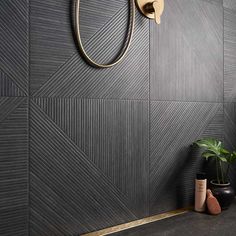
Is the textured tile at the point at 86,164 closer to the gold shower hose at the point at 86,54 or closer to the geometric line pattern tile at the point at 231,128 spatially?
the gold shower hose at the point at 86,54

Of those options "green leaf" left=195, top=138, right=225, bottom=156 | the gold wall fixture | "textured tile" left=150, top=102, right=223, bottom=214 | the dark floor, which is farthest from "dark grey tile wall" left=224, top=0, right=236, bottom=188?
the gold wall fixture

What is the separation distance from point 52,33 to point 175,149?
80cm

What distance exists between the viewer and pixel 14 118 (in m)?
1.13

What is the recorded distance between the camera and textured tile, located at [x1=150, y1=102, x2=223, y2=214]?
1539mm

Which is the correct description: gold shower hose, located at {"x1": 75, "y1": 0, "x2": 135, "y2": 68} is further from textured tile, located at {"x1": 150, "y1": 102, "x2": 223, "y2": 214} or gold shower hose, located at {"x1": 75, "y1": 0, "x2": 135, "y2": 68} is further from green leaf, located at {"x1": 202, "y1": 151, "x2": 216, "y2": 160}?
green leaf, located at {"x1": 202, "y1": 151, "x2": 216, "y2": 160}

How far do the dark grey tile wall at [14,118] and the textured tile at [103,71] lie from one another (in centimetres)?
5

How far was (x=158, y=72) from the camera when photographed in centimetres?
154

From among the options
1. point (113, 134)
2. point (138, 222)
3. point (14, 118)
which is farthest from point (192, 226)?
point (14, 118)

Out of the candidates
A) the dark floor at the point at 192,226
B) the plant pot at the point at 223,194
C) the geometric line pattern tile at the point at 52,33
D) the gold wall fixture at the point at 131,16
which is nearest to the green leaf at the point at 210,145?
the plant pot at the point at 223,194

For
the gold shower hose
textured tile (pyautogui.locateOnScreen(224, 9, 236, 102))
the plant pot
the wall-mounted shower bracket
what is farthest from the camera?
textured tile (pyautogui.locateOnScreen(224, 9, 236, 102))

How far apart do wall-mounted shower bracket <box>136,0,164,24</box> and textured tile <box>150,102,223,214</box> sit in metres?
0.39

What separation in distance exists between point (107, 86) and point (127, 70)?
13 centimetres

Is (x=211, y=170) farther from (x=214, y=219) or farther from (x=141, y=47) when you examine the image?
(x=141, y=47)

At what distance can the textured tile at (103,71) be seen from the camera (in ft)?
3.93
